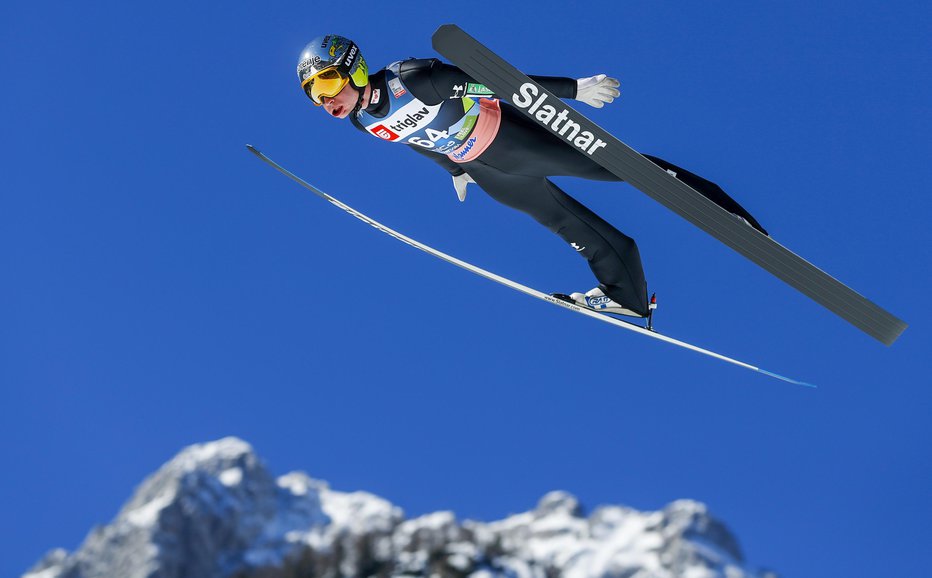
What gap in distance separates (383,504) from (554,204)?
172 meters

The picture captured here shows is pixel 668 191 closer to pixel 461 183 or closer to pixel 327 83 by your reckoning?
pixel 461 183

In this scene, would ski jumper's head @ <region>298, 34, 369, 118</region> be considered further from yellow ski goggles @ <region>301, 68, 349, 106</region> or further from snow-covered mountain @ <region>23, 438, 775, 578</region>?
snow-covered mountain @ <region>23, 438, 775, 578</region>

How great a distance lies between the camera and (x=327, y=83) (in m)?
6.99

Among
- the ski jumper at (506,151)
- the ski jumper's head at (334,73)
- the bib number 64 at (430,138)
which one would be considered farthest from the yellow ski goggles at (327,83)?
the bib number 64 at (430,138)

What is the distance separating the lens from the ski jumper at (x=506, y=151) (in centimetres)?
699

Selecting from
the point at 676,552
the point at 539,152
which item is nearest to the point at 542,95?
the point at 539,152

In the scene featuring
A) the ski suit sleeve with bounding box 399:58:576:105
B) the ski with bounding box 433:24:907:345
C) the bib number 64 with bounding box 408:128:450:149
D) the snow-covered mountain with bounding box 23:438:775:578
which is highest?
the snow-covered mountain with bounding box 23:438:775:578

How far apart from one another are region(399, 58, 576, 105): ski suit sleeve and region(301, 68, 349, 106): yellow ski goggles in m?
0.42

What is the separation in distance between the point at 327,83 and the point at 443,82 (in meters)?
0.79

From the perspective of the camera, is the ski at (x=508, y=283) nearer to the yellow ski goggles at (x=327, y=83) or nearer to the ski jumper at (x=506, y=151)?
the ski jumper at (x=506, y=151)

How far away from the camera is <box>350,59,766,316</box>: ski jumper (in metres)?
6.99

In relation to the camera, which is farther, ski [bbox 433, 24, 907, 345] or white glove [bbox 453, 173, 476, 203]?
white glove [bbox 453, 173, 476, 203]

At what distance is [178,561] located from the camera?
11625 cm

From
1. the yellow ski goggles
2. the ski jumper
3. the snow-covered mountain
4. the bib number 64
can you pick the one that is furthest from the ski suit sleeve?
the snow-covered mountain
